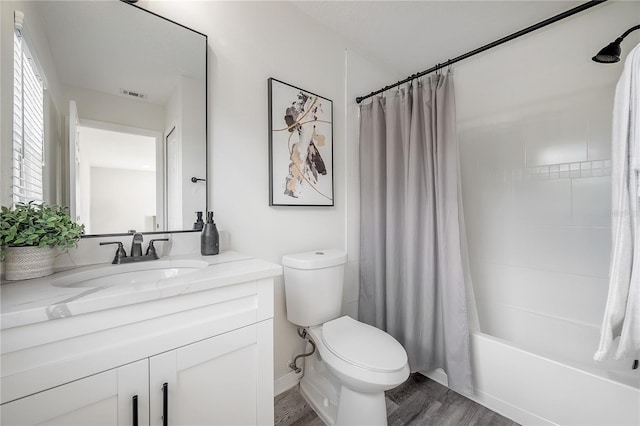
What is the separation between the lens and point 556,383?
48.7 inches

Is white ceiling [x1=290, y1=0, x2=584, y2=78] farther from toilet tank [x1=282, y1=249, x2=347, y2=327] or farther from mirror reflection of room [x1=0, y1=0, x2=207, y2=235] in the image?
toilet tank [x1=282, y1=249, x2=347, y2=327]

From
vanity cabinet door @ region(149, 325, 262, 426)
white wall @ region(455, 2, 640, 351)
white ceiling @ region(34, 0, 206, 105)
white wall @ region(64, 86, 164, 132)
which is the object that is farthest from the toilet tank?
white wall @ region(455, 2, 640, 351)

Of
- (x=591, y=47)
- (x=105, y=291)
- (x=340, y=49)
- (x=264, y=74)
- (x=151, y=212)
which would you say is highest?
(x=340, y=49)

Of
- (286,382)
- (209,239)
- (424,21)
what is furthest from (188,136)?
(424,21)

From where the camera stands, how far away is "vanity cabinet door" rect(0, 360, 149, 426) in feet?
1.94

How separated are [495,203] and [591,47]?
1.13 meters

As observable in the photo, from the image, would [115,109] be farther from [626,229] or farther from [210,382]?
[626,229]

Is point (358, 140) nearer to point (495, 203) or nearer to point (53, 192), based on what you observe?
point (495, 203)

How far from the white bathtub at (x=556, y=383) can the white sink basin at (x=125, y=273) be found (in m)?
1.61

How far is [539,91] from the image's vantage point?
6.09ft

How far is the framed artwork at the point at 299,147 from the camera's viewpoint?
1.58 metres

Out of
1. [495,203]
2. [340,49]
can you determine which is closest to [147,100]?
[340,49]

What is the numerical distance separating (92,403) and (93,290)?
28 centimetres

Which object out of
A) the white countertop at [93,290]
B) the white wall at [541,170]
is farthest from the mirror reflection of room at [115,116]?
the white wall at [541,170]
